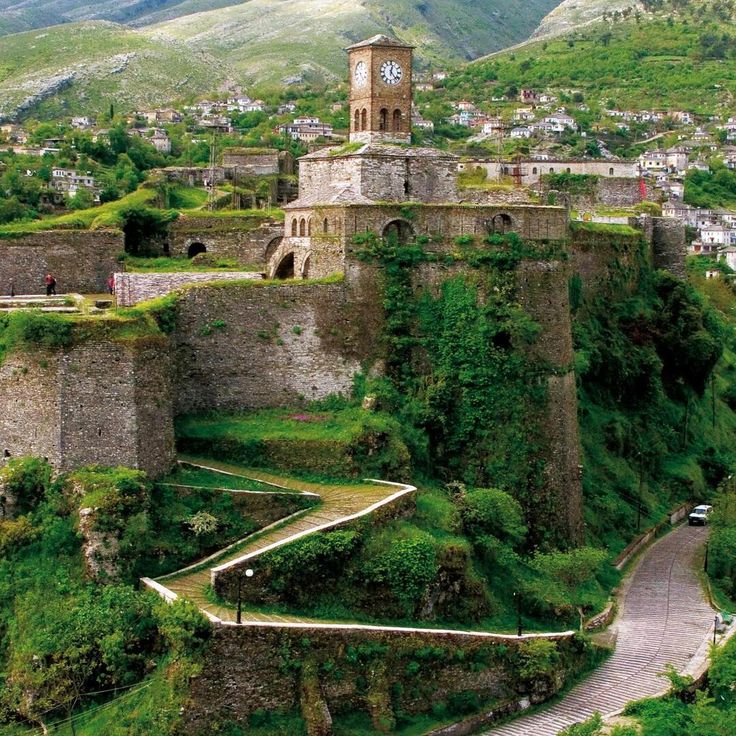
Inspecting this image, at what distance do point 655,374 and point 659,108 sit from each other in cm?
9706

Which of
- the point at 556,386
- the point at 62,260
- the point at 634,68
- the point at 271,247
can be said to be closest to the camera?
the point at 556,386

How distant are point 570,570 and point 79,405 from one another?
13.1 m

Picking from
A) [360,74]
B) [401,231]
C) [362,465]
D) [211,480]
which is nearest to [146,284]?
[401,231]

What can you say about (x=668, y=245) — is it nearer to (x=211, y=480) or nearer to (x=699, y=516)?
(x=699, y=516)

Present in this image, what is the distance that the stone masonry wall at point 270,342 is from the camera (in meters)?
36.4

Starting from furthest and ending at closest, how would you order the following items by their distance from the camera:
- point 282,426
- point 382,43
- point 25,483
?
point 382,43 → point 282,426 → point 25,483

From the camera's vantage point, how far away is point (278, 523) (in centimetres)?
3203

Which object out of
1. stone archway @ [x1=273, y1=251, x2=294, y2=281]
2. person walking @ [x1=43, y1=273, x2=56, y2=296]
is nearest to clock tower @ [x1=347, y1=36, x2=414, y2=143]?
stone archway @ [x1=273, y1=251, x2=294, y2=281]

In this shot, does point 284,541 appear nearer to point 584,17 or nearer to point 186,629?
point 186,629

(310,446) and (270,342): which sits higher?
(270,342)

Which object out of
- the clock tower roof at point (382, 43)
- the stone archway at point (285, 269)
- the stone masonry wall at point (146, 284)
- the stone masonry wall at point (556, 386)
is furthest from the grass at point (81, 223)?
the stone masonry wall at point (556, 386)

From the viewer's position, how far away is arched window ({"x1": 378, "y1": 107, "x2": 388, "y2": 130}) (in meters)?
41.8

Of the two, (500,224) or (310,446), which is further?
(500,224)

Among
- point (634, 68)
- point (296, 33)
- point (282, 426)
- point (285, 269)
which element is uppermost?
point (296, 33)
